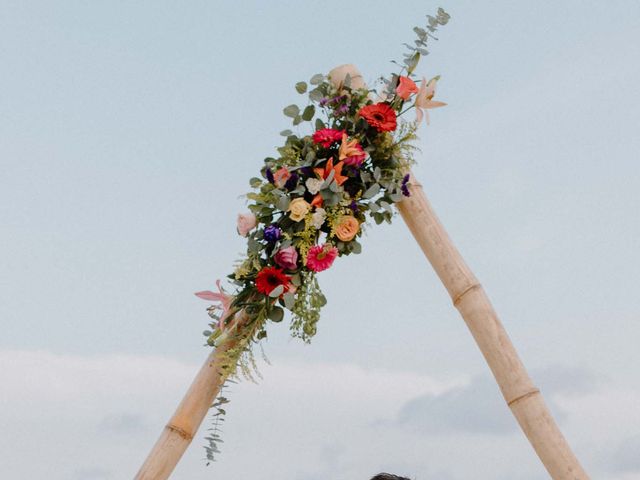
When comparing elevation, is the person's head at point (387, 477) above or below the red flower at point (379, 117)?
below

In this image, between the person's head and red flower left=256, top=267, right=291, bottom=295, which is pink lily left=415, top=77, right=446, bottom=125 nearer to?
red flower left=256, top=267, right=291, bottom=295

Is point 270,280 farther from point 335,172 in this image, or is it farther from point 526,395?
point 526,395

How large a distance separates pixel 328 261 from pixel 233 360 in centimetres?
60

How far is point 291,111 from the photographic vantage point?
379 centimetres

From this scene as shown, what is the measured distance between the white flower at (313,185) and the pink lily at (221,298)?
1.95 feet

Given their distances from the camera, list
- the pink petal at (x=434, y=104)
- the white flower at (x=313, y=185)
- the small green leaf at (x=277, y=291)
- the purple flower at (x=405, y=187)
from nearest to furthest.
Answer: the small green leaf at (x=277, y=291) < the white flower at (x=313, y=185) < the purple flower at (x=405, y=187) < the pink petal at (x=434, y=104)

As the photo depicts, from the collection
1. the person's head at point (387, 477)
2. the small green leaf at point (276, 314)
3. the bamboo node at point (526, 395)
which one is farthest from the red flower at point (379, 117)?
the person's head at point (387, 477)

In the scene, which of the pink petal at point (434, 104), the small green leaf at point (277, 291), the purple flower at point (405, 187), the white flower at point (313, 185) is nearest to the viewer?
the small green leaf at point (277, 291)

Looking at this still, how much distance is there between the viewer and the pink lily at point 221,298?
12.0 feet

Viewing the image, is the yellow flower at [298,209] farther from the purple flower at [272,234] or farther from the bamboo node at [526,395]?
the bamboo node at [526,395]

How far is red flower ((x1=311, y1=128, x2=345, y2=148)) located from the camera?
367 centimetres

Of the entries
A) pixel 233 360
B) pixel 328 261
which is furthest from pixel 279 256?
pixel 233 360

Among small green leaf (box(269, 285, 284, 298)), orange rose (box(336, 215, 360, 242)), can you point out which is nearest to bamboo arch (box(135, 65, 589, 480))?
small green leaf (box(269, 285, 284, 298))

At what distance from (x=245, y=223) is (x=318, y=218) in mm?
333
